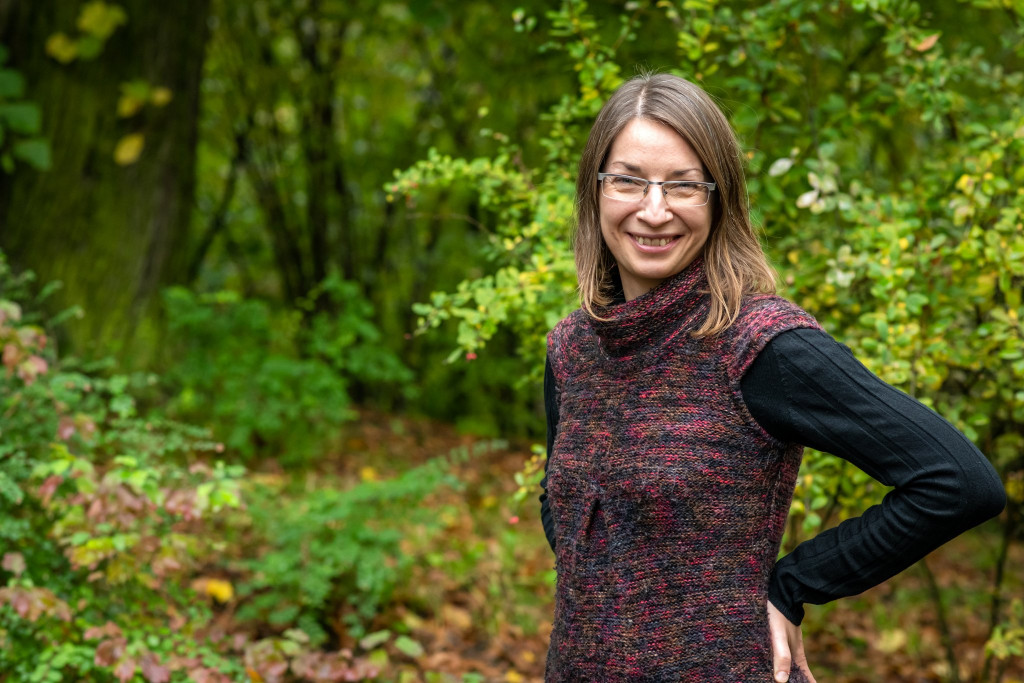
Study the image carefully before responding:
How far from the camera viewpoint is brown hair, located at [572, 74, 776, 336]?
149cm

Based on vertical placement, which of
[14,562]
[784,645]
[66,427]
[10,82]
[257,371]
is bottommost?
[14,562]

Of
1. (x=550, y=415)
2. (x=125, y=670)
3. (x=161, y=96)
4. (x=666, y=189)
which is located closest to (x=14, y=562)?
(x=125, y=670)

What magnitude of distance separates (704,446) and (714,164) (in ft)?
1.57

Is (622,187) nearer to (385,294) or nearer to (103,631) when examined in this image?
(103,631)

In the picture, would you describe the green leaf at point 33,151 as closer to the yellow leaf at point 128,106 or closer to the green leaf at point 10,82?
the green leaf at point 10,82

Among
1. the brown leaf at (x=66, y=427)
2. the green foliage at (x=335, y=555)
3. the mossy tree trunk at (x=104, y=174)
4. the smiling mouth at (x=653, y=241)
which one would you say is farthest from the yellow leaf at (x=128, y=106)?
the smiling mouth at (x=653, y=241)

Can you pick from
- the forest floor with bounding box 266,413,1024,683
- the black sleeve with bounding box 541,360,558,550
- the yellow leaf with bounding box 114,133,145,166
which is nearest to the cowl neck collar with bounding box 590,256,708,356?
the black sleeve with bounding box 541,360,558,550

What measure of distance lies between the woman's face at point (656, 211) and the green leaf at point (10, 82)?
365cm

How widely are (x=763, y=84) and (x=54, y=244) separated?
3509mm

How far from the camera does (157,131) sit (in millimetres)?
→ 4746

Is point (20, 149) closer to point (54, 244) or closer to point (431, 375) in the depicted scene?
point (54, 244)

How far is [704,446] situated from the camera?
143cm

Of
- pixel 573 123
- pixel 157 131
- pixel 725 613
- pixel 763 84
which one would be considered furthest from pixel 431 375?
pixel 725 613

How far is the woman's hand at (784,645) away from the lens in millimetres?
1455
